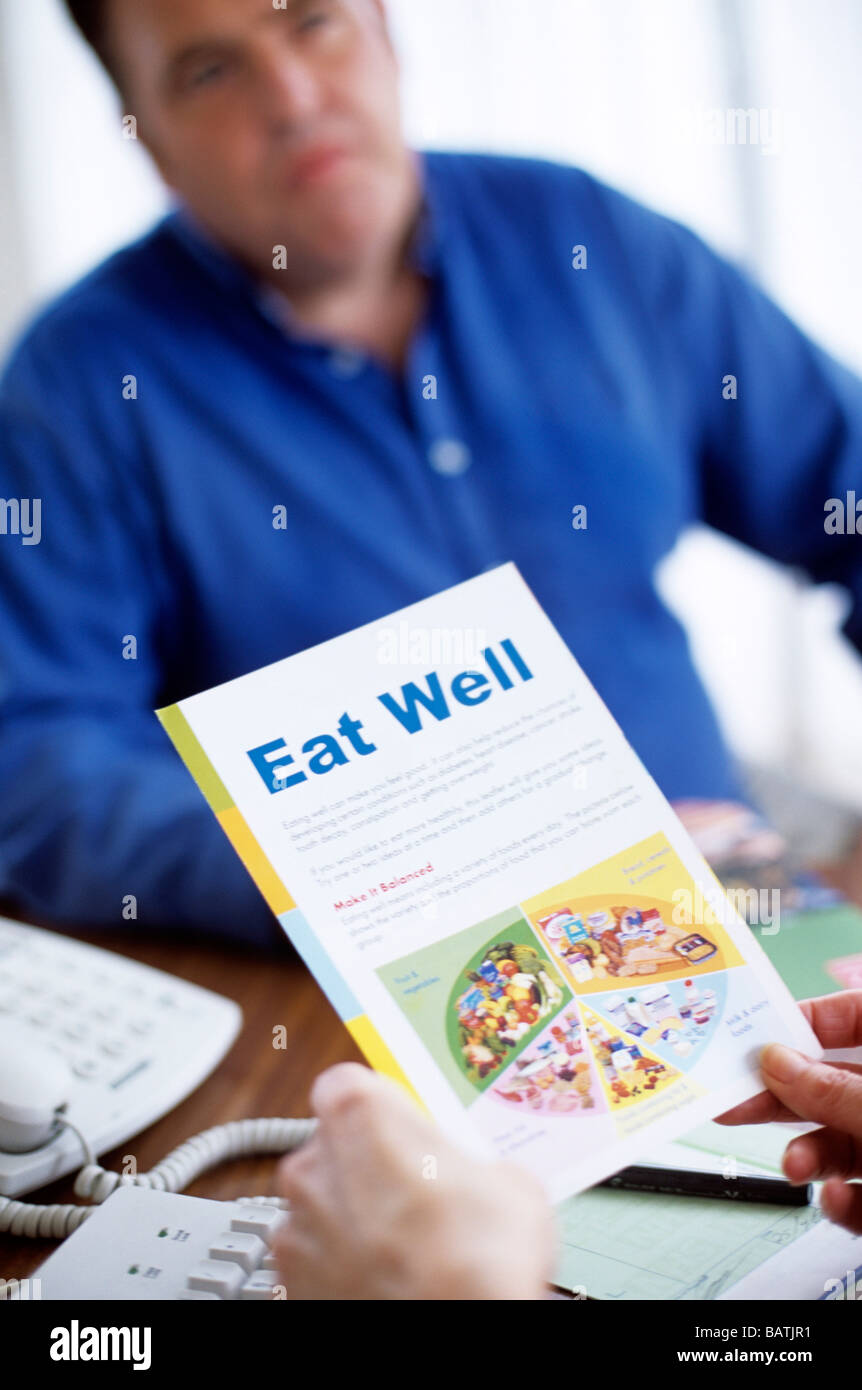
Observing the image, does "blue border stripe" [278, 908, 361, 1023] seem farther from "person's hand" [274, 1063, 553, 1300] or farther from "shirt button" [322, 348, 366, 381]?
"shirt button" [322, 348, 366, 381]

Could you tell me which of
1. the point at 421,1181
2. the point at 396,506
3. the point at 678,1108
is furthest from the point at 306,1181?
the point at 396,506

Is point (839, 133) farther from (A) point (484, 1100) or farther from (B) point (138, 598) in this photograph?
(A) point (484, 1100)

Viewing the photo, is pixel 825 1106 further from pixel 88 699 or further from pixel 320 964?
pixel 88 699

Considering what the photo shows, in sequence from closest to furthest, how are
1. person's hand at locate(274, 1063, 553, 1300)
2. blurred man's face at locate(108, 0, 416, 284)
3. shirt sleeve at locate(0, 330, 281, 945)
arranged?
person's hand at locate(274, 1063, 553, 1300), shirt sleeve at locate(0, 330, 281, 945), blurred man's face at locate(108, 0, 416, 284)

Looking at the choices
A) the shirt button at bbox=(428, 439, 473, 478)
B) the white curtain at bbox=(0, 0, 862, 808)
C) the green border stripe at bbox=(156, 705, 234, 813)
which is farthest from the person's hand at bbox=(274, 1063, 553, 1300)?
the white curtain at bbox=(0, 0, 862, 808)

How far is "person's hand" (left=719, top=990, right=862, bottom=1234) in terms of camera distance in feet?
1.92

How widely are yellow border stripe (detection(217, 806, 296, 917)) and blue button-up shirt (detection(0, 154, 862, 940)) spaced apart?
0.69m

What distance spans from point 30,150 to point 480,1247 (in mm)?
2498

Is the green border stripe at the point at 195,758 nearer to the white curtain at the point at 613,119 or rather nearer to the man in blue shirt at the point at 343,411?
the man in blue shirt at the point at 343,411

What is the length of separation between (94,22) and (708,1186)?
1292 mm

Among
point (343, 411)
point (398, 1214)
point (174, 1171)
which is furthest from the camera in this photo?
point (343, 411)

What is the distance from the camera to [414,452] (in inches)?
52.6

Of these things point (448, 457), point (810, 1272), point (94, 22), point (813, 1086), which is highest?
point (94, 22)

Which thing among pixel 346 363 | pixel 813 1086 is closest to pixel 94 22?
pixel 346 363
